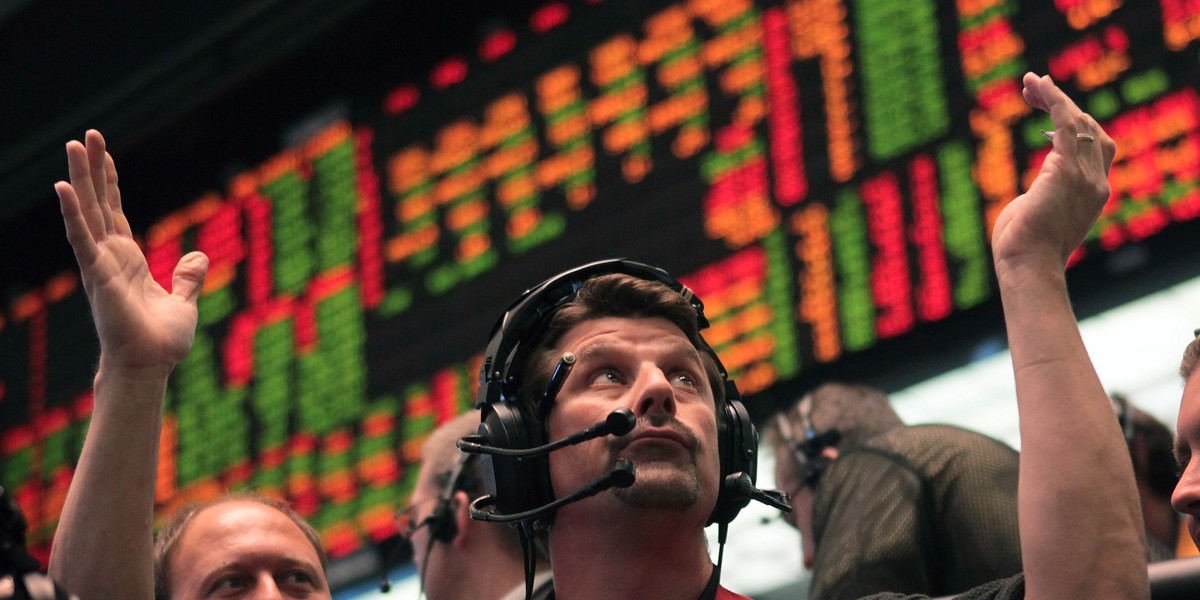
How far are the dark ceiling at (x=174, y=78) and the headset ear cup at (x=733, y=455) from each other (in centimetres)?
285

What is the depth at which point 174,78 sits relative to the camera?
5750 mm

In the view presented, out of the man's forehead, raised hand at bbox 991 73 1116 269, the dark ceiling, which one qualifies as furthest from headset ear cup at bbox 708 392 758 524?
the dark ceiling

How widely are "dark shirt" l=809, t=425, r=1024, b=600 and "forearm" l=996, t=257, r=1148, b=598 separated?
668 mm

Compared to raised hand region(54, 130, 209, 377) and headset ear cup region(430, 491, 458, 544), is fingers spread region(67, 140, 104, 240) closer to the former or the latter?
raised hand region(54, 130, 209, 377)

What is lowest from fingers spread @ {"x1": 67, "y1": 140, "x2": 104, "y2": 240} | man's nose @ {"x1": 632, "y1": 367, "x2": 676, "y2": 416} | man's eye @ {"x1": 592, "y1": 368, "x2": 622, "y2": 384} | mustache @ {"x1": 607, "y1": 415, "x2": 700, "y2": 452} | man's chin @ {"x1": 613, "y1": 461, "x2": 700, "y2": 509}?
man's chin @ {"x1": 613, "y1": 461, "x2": 700, "y2": 509}

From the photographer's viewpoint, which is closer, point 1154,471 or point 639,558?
point 639,558

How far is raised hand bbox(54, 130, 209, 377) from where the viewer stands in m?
1.97

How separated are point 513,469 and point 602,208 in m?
2.18

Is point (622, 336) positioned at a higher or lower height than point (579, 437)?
higher

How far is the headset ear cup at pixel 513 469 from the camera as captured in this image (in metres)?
1.97

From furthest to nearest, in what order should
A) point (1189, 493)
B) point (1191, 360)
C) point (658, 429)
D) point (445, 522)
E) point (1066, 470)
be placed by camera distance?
1. point (445, 522)
2. point (658, 429)
3. point (1191, 360)
4. point (1189, 493)
5. point (1066, 470)

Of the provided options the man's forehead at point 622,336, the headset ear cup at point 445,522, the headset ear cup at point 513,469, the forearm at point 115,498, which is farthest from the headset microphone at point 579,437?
the headset ear cup at point 445,522

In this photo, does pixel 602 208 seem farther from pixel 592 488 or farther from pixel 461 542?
pixel 592 488

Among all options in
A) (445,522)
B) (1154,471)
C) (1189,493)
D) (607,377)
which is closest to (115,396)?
(607,377)
